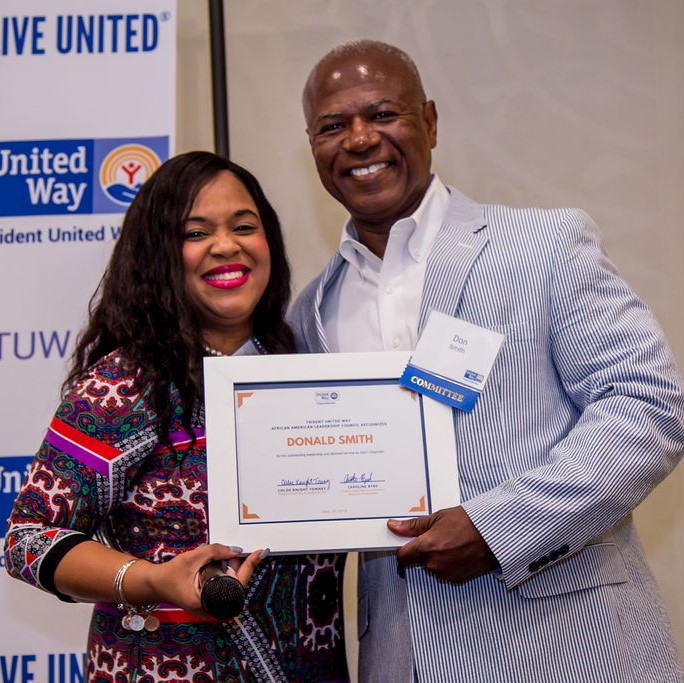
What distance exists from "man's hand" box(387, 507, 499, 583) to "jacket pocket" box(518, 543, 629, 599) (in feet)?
0.46

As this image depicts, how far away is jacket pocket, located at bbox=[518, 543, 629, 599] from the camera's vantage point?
5.54 ft

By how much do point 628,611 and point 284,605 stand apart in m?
0.68

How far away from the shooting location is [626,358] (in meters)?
1.70

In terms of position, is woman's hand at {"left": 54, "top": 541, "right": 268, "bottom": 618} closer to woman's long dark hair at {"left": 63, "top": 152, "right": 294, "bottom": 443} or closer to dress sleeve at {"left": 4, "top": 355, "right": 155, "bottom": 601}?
dress sleeve at {"left": 4, "top": 355, "right": 155, "bottom": 601}

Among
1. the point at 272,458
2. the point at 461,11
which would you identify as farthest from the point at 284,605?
the point at 461,11

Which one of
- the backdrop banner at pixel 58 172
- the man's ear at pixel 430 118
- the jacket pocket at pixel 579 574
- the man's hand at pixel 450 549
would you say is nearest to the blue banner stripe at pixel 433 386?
the man's hand at pixel 450 549

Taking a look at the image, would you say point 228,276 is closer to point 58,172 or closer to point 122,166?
point 122,166

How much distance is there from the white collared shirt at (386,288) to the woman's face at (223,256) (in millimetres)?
225

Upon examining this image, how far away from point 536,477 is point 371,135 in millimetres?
918

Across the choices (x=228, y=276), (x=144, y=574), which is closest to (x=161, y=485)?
(x=144, y=574)

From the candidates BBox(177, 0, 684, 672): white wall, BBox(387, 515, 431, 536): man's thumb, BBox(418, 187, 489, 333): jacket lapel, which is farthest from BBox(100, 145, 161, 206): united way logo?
BBox(387, 515, 431, 536): man's thumb

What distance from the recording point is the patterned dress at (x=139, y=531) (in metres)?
1.68

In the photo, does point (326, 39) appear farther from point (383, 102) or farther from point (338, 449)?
point (338, 449)
